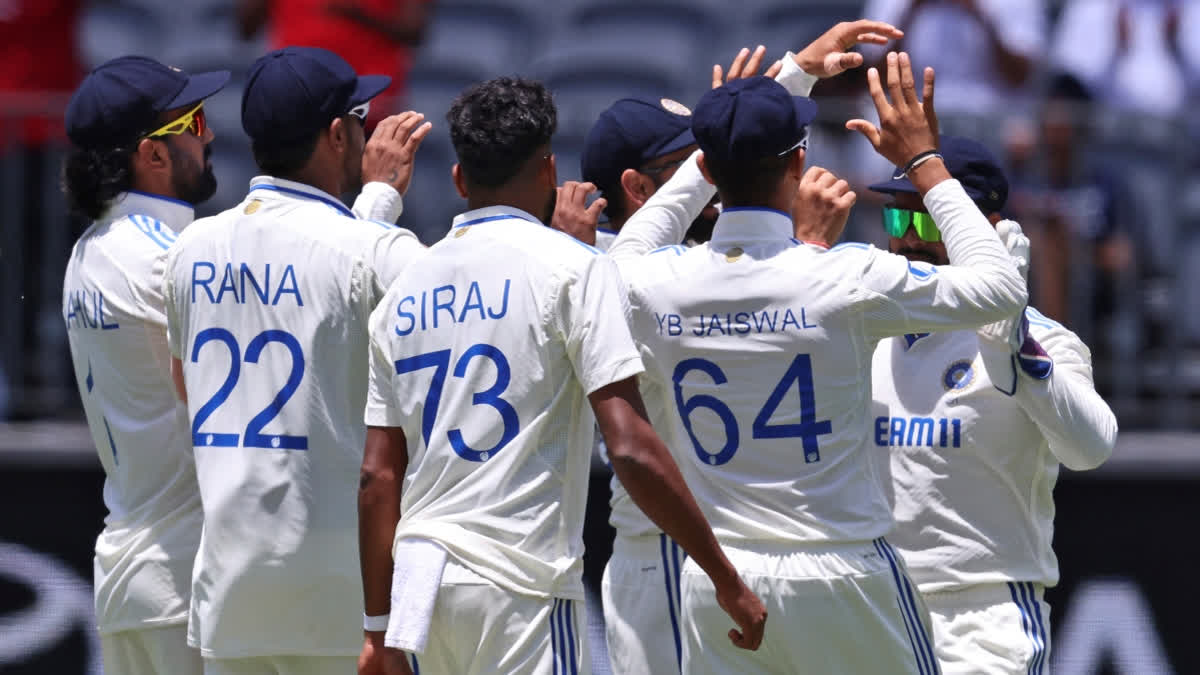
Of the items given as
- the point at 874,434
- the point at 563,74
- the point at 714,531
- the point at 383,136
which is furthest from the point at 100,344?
the point at 563,74

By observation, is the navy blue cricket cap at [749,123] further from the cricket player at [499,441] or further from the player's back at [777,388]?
the cricket player at [499,441]

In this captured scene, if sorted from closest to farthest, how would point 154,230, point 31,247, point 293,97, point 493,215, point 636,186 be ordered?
1. point 493,215
2. point 293,97
3. point 154,230
4. point 636,186
5. point 31,247

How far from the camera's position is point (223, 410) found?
441 cm

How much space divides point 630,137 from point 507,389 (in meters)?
1.79

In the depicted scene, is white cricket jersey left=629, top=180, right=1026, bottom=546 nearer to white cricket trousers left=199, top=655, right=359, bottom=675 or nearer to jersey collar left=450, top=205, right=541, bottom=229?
jersey collar left=450, top=205, right=541, bottom=229

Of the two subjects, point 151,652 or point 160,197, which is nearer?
point 151,652

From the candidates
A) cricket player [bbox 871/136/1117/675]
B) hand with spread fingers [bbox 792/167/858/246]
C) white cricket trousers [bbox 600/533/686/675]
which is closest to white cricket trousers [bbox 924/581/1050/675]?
cricket player [bbox 871/136/1117/675]

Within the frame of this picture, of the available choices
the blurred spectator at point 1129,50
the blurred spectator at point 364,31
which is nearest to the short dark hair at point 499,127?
the blurred spectator at point 364,31

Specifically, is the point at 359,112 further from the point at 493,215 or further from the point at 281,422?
the point at 281,422

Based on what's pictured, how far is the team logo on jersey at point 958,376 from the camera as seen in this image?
186 inches

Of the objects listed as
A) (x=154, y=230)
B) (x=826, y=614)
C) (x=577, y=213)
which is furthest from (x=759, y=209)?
(x=154, y=230)

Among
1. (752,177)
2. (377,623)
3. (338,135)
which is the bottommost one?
(377,623)

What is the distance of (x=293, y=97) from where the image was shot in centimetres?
450

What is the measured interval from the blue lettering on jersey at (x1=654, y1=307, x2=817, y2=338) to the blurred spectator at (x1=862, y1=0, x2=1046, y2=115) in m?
5.08
